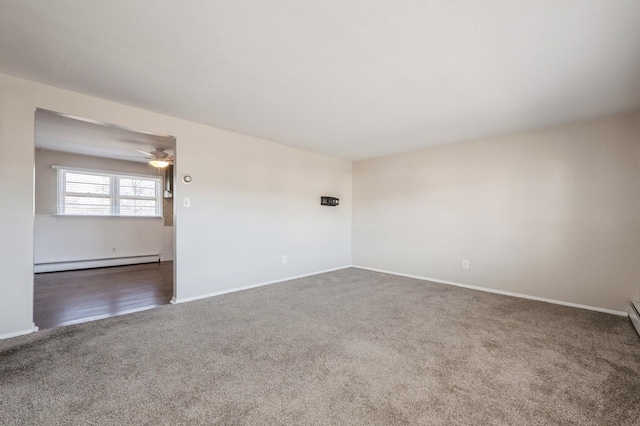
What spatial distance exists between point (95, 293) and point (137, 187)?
10.9ft

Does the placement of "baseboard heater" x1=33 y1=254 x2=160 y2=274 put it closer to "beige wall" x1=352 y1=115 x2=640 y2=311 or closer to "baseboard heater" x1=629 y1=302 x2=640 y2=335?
"beige wall" x1=352 y1=115 x2=640 y2=311

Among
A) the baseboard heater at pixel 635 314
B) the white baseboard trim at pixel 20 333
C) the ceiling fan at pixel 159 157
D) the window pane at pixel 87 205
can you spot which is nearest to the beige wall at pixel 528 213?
the baseboard heater at pixel 635 314

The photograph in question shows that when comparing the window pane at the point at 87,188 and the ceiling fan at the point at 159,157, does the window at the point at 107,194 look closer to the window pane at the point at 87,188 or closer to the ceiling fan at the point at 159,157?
the window pane at the point at 87,188

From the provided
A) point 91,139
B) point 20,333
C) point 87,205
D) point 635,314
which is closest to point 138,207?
point 87,205

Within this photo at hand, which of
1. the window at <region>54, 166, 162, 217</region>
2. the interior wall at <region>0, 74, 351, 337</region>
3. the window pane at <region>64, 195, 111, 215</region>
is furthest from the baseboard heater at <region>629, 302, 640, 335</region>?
the window pane at <region>64, 195, 111, 215</region>

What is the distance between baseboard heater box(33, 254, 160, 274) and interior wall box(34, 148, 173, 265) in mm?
69

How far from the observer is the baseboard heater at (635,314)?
258 centimetres

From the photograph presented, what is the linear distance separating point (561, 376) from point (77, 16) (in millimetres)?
3936

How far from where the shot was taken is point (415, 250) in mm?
4805

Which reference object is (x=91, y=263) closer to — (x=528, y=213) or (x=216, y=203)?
(x=216, y=203)

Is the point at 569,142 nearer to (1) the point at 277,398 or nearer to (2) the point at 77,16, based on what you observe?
(1) the point at 277,398

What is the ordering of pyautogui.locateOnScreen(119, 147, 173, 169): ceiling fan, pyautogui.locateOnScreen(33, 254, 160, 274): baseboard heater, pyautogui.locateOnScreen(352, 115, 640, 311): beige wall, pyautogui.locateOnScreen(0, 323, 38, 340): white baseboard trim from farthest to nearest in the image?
pyautogui.locateOnScreen(33, 254, 160, 274): baseboard heater < pyautogui.locateOnScreen(119, 147, 173, 169): ceiling fan < pyautogui.locateOnScreen(352, 115, 640, 311): beige wall < pyautogui.locateOnScreen(0, 323, 38, 340): white baseboard trim

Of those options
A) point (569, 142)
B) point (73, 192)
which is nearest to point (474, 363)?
point (569, 142)

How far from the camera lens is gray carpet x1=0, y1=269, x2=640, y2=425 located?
4.92 ft
